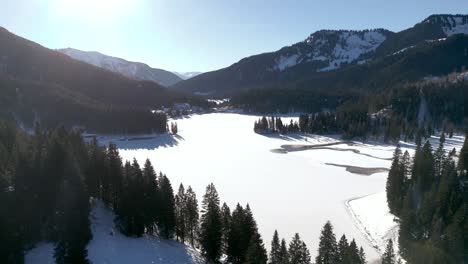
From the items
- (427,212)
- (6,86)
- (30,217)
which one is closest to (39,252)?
(30,217)

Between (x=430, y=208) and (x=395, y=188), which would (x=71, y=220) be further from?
(x=395, y=188)

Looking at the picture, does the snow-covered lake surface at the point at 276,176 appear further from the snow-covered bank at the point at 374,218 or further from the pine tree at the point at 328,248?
the pine tree at the point at 328,248

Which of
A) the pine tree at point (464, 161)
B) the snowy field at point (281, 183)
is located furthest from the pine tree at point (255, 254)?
the pine tree at point (464, 161)

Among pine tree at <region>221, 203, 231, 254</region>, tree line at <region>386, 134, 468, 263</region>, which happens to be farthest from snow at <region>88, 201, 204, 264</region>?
tree line at <region>386, 134, 468, 263</region>

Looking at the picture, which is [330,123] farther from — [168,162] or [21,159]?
[21,159]

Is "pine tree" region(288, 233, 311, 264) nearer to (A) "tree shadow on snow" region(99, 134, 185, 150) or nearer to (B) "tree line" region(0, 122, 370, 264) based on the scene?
(B) "tree line" region(0, 122, 370, 264)

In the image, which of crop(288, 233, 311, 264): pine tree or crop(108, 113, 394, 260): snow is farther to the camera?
crop(108, 113, 394, 260): snow
